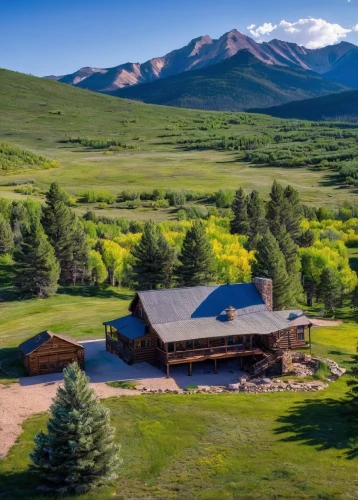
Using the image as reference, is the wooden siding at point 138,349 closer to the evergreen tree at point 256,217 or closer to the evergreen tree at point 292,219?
the evergreen tree at point 292,219

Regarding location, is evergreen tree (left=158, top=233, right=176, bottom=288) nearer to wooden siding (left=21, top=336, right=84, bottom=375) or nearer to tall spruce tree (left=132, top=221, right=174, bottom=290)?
tall spruce tree (left=132, top=221, right=174, bottom=290)

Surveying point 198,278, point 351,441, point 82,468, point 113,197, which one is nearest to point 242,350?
point 351,441

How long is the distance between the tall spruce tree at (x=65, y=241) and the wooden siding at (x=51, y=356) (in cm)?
4007

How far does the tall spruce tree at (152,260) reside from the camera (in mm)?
77938

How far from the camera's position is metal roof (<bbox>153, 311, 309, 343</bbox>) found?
4778 cm

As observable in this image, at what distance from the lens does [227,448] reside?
34.6 metres

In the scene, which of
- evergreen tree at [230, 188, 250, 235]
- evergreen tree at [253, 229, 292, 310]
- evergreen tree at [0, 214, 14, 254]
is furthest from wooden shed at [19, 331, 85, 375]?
evergreen tree at [230, 188, 250, 235]

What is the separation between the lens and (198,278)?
254ft

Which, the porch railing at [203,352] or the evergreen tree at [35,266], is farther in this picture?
the evergreen tree at [35,266]

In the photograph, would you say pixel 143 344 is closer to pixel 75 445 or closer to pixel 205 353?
pixel 205 353

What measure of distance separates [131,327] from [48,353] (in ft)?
25.7

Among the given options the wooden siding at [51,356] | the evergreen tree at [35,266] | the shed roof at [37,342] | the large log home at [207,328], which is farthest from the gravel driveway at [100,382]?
the evergreen tree at [35,266]

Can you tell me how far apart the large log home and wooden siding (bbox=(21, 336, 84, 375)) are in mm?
4946

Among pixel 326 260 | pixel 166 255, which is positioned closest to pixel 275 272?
pixel 166 255
